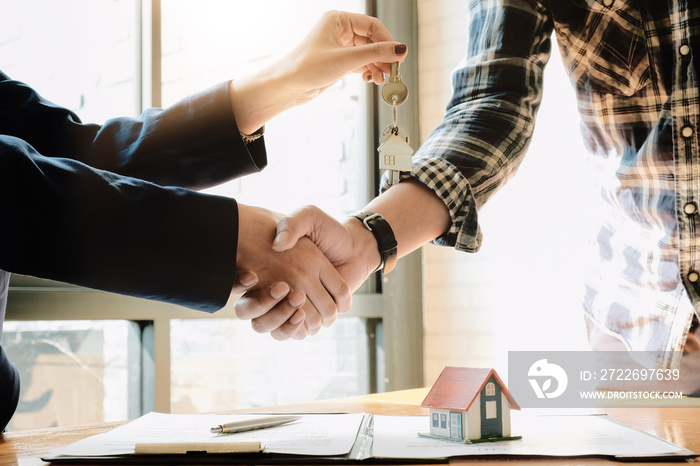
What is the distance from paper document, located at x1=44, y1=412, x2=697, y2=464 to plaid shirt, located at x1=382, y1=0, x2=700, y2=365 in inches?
15.4

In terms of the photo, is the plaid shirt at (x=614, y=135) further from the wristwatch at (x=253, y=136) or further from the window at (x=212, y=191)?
the window at (x=212, y=191)

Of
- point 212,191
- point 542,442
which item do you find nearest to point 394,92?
point 542,442

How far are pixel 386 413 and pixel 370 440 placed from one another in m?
0.30

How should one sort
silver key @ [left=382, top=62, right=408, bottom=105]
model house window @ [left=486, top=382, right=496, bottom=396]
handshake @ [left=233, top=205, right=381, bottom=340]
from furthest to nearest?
silver key @ [left=382, top=62, right=408, bottom=105] < handshake @ [left=233, top=205, right=381, bottom=340] < model house window @ [left=486, top=382, right=496, bottom=396]

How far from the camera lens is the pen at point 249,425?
77cm

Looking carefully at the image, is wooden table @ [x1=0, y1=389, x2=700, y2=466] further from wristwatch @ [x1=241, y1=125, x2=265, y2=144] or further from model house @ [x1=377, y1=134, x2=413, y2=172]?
wristwatch @ [x1=241, y1=125, x2=265, y2=144]

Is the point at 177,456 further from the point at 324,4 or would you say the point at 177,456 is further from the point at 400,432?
the point at 324,4

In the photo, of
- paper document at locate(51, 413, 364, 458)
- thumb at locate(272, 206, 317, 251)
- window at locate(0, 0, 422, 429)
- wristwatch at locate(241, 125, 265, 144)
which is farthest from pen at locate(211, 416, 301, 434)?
window at locate(0, 0, 422, 429)

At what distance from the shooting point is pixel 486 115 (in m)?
1.22

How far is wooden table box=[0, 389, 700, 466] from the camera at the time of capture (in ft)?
2.23

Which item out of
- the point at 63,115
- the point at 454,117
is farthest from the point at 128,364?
the point at 454,117

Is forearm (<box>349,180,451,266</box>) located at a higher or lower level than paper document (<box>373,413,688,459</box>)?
higher

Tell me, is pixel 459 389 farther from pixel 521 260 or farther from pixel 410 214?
pixel 521 260

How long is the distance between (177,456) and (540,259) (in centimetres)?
212
